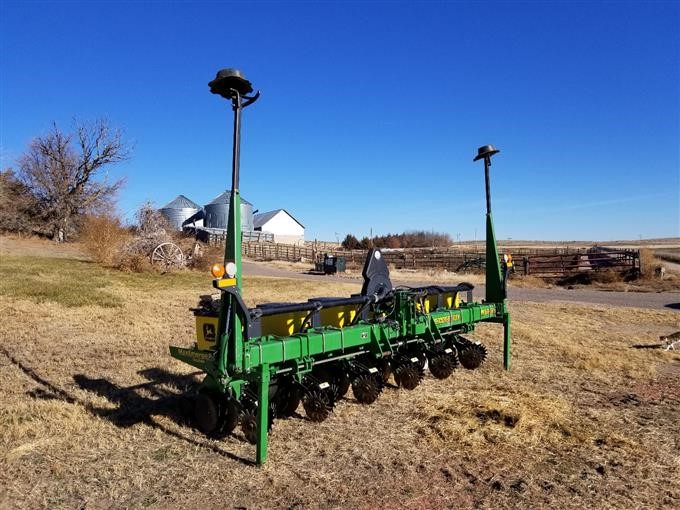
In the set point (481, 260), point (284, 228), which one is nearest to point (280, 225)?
point (284, 228)

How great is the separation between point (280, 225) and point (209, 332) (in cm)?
6456

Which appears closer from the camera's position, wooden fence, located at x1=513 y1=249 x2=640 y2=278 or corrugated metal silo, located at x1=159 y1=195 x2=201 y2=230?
wooden fence, located at x1=513 y1=249 x2=640 y2=278

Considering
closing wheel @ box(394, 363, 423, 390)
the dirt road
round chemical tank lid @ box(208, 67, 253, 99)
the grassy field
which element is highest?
round chemical tank lid @ box(208, 67, 253, 99)

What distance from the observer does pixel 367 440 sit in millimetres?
4402

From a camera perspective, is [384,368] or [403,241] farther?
[403,241]

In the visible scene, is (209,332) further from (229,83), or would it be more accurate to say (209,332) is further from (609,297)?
(609,297)

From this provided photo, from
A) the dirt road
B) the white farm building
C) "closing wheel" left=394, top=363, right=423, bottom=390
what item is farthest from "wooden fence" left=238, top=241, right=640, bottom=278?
the white farm building

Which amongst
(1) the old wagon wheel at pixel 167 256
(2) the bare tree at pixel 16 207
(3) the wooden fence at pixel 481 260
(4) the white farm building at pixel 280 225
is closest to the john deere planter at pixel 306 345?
(3) the wooden fence at pixel 481 260

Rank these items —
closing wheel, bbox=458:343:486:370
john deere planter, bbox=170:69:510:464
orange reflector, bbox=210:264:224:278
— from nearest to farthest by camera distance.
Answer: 1. orange reflector, bbox=210:264:224:278
2. john deere planter, bbox=170:69:510:464
3. closing wheel, bbox=458:343:486:370

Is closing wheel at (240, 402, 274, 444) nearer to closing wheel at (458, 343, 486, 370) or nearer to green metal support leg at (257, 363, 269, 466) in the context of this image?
green metal support leg at (257, 363, 269, 466)

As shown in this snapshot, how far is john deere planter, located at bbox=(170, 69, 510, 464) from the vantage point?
3.96m

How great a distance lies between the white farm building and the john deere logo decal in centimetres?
6083

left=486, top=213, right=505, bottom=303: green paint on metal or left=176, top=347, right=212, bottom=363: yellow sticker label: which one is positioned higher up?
left=486, top=213, right=505, bottom=303: green paint on metal

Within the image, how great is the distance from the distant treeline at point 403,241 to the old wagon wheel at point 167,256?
37.4 m
